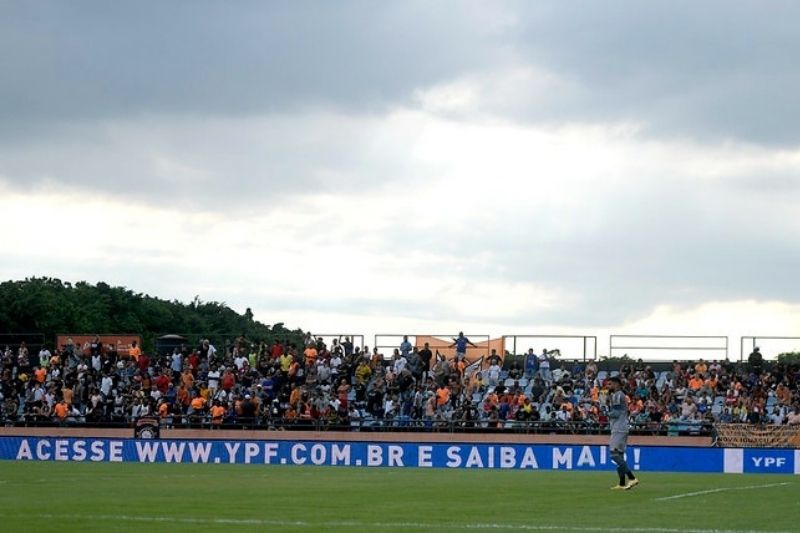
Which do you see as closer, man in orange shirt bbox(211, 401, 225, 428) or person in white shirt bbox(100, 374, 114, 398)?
man in orange shirt bbox(211, 401, 225, 428)

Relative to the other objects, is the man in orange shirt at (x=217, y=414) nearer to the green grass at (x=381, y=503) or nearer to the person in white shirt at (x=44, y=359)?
the person in white shirt at (x=44, y=359)

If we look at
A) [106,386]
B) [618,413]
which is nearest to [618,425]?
[618,413]

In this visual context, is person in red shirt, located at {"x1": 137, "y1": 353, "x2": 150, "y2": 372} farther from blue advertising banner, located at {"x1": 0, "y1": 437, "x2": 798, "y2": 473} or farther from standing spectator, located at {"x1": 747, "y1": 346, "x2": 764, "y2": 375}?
standing spectator, located at {"x1": 747, "y1": 346, "x2": 764, "y2": 375}

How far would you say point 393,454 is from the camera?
44.3 metres

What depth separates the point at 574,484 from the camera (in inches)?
1176

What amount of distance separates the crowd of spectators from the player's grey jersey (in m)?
18.6

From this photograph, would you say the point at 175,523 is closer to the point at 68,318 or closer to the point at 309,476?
the point at 309,476

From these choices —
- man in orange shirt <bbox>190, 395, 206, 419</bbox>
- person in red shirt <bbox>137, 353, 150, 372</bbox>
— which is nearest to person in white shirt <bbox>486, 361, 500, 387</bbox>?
man in orange shirt <bbox>190, 395, 206, 419</bbox>

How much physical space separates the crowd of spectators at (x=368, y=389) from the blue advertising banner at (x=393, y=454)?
3.38 meters

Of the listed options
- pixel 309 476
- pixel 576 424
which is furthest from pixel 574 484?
pixel 576 424

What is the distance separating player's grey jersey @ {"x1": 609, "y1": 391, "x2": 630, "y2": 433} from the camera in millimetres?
27061

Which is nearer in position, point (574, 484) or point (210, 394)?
point (574, 484)

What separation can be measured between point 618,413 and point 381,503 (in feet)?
21.4

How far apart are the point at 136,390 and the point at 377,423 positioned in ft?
34.8
